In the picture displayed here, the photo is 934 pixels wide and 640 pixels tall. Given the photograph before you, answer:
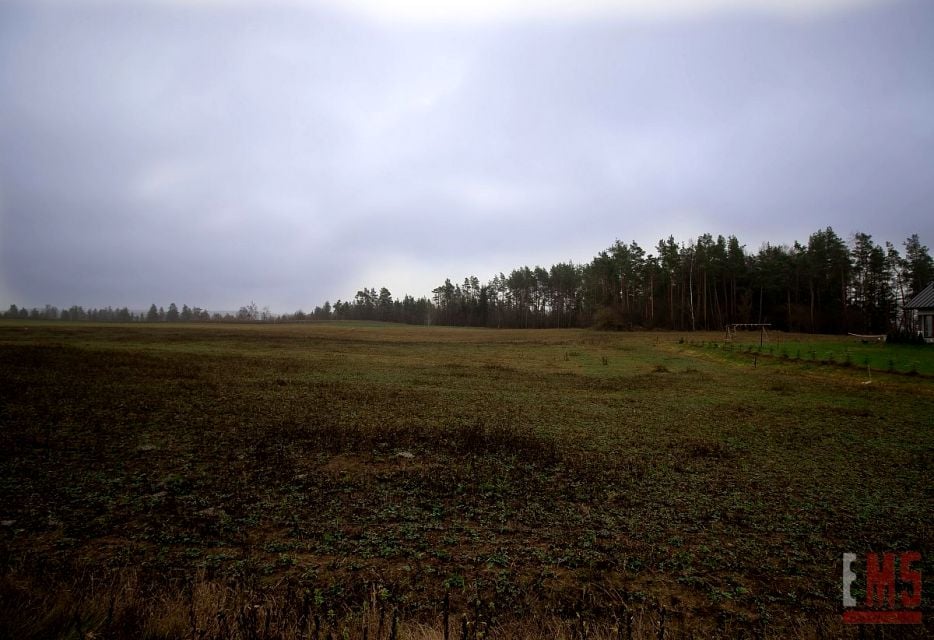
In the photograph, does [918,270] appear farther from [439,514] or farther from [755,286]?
[439,514]

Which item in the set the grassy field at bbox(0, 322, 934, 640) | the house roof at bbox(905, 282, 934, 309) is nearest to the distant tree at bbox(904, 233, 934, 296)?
the house roof at bbox(905, 282, 934, 309)

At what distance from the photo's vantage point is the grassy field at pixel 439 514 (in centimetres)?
332

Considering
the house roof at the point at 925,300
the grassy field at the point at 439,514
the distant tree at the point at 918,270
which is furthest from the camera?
the distant tree at the point at 918,270

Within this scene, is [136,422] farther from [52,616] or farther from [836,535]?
[836,535]

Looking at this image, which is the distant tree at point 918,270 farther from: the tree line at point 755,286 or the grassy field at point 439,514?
the grassy field at point 439,514

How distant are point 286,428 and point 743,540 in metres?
9.20

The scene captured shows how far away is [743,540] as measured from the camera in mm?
4918

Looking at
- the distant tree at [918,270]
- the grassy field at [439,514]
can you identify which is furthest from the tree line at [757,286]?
the grassy field at [439,514]

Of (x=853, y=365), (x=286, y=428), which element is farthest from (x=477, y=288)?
(x=286, y=428)

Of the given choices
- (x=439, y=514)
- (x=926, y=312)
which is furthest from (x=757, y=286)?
(x=439, y=514)

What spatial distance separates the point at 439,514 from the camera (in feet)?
18.3

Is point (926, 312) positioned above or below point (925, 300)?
below

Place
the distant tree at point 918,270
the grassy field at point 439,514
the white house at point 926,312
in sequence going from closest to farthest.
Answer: the grassy field at point 439,514, the white house at point 926,312, the distant tree at point 918,270

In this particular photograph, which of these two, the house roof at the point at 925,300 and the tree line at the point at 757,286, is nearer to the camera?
the house roof at the point at 925,300
